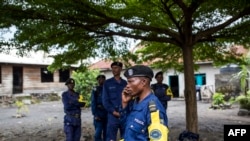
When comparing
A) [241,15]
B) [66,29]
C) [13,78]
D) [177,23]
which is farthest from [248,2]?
[13,78]

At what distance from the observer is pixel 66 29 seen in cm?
838

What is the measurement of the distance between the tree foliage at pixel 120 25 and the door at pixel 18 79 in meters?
19.5

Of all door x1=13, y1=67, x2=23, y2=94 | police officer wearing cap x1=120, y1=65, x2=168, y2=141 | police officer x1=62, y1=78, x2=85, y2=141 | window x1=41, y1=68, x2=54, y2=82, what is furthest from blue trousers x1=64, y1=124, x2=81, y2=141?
window x1=41, y1=68, x2=54, y2=82

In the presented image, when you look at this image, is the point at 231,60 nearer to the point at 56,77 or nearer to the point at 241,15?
the point at 241,15

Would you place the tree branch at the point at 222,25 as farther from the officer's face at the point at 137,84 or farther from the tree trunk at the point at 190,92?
the officer's face at the point at 137,84

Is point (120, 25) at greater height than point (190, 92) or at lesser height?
greater

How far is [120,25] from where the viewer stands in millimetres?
8430

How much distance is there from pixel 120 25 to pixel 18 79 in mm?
22380

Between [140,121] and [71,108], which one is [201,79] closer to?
[71,108]

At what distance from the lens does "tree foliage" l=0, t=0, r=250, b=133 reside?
6.97 metres

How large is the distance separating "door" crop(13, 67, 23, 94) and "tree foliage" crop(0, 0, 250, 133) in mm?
19486

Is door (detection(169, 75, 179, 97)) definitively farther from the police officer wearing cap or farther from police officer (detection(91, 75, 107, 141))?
the police officer wearing cap

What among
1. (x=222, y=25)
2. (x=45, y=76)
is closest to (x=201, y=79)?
(x=45, y=76)

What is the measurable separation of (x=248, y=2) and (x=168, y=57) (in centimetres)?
577
